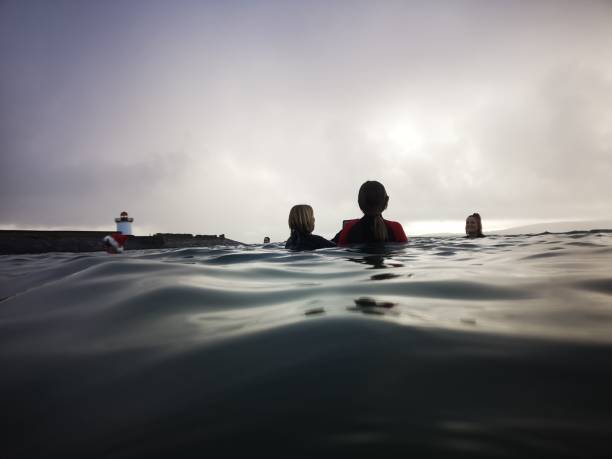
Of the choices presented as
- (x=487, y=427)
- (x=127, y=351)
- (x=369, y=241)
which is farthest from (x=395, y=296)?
(x=369, y=241)

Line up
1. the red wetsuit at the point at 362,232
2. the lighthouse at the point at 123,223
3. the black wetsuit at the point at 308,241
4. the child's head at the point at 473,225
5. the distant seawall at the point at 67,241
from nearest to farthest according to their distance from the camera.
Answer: the red wetsuit at the point at 362,232 → the black wetsuit at the point at 308,241 → the child's head at the point at 473,225 → the distant seawall at the point at 67,241 → the lighthouse at the point at 123,223

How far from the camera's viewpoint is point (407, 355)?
1218 millimetres

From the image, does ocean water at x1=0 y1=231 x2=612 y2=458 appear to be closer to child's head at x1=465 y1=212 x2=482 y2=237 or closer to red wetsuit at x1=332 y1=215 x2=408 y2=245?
red wetsuit at x1=332 y1=215 x2=408 y2=245

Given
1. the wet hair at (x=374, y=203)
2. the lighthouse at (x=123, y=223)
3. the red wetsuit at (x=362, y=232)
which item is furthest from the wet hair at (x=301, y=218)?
the lighthouse at (x=123, y=223)

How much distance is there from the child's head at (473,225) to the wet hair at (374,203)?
6.73 meters

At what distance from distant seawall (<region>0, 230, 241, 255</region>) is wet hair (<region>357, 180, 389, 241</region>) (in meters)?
21.7

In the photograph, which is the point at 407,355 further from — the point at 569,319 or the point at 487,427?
the point at 569,319

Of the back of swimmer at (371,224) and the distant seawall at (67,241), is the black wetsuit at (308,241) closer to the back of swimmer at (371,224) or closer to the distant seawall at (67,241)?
the back of swimmer at (371,224)

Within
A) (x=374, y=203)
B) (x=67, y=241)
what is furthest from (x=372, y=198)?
(x=67, y=241)

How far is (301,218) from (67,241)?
21.4 metres

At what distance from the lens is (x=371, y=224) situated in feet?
20.7

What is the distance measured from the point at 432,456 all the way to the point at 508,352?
73 centimetres

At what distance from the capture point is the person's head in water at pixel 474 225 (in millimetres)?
11370

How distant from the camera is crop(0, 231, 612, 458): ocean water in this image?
787 mm
